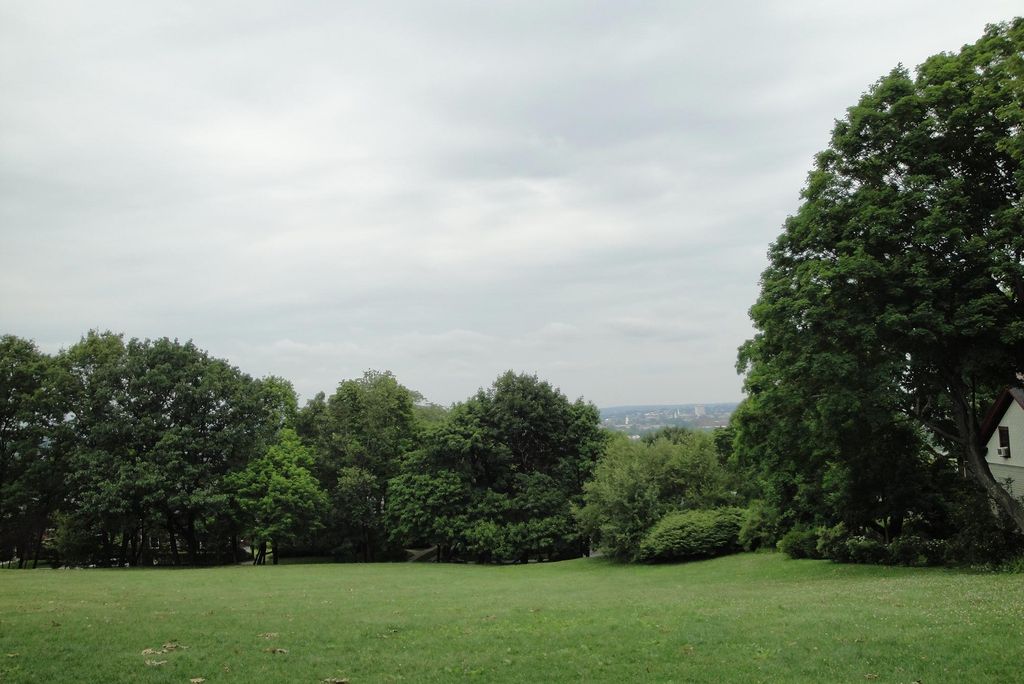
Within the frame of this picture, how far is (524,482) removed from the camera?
48.3 metres

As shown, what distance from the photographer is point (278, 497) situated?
144 ft

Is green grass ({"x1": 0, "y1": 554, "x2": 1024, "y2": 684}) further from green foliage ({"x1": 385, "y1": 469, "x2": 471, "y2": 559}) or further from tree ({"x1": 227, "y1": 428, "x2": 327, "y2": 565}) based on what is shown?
green foliage ({"x1": 385, "y1": 469, "x2": 471, "y2": 559})

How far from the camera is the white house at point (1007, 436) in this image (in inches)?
1316

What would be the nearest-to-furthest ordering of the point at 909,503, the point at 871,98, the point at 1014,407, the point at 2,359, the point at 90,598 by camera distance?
the point at 90,598, the point at 871,98, the point at 909,503, the point at 1014,407, the point at 2,359

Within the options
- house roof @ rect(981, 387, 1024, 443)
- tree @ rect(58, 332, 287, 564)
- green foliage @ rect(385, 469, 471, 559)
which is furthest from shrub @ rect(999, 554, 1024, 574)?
tree @ rect(58, 332, 287, 564)

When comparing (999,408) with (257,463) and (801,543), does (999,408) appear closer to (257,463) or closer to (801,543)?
(801,543)

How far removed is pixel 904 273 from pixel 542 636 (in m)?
16.2

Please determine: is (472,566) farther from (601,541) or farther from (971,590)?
(971,590)

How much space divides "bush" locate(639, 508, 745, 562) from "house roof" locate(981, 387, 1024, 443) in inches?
526

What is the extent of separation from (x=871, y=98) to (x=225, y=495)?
39624 millimetres

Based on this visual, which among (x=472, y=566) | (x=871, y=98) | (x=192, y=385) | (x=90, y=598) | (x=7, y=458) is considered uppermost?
(x=871, y=98)

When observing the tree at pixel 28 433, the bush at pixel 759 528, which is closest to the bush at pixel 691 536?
the bush at pixel 759 528

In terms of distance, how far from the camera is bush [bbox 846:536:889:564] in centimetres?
2591

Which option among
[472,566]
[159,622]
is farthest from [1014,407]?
[159,622]
